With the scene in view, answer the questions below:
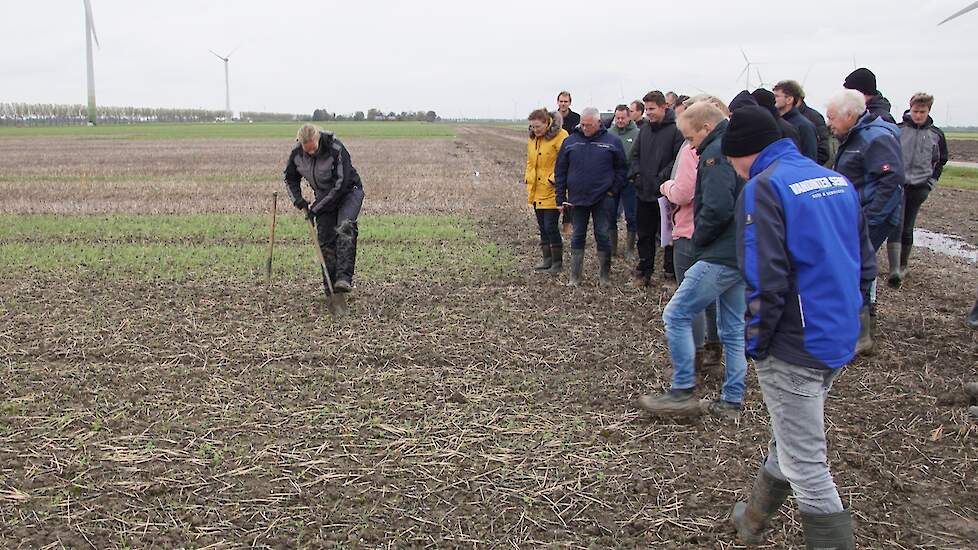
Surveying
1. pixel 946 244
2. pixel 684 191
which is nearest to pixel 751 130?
pixel 684 191

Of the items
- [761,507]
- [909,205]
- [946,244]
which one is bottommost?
[761,507]

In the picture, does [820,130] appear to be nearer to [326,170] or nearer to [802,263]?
[326,170]

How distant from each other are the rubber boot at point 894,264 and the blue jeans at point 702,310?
14.6 ft

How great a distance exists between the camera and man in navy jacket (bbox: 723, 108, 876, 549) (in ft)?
10.2

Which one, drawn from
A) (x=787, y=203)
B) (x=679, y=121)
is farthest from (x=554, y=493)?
(x=679, y=121)

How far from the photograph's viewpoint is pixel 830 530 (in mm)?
3271

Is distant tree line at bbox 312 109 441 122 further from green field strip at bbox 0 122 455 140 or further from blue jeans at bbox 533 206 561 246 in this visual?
blue jeans at bbox 533 206 561 246

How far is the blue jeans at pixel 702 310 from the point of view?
4945 millimetres

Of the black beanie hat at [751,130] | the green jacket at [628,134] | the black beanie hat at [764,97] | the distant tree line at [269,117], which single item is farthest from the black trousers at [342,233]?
the distant tree line at [269,117]

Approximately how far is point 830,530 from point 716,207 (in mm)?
2244

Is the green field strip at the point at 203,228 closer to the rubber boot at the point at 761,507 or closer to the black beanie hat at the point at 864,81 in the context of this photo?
the black beanie hat at the point at 864,81

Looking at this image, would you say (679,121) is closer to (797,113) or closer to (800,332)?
(800,332)

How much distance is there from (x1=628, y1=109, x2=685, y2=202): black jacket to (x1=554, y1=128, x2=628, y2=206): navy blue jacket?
0.24 metres

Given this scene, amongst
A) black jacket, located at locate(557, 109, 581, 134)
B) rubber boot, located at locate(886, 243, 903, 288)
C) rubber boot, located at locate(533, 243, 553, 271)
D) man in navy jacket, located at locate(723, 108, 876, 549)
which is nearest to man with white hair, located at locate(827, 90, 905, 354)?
rubber boot, located at locate(886, 243, 903, 288)
